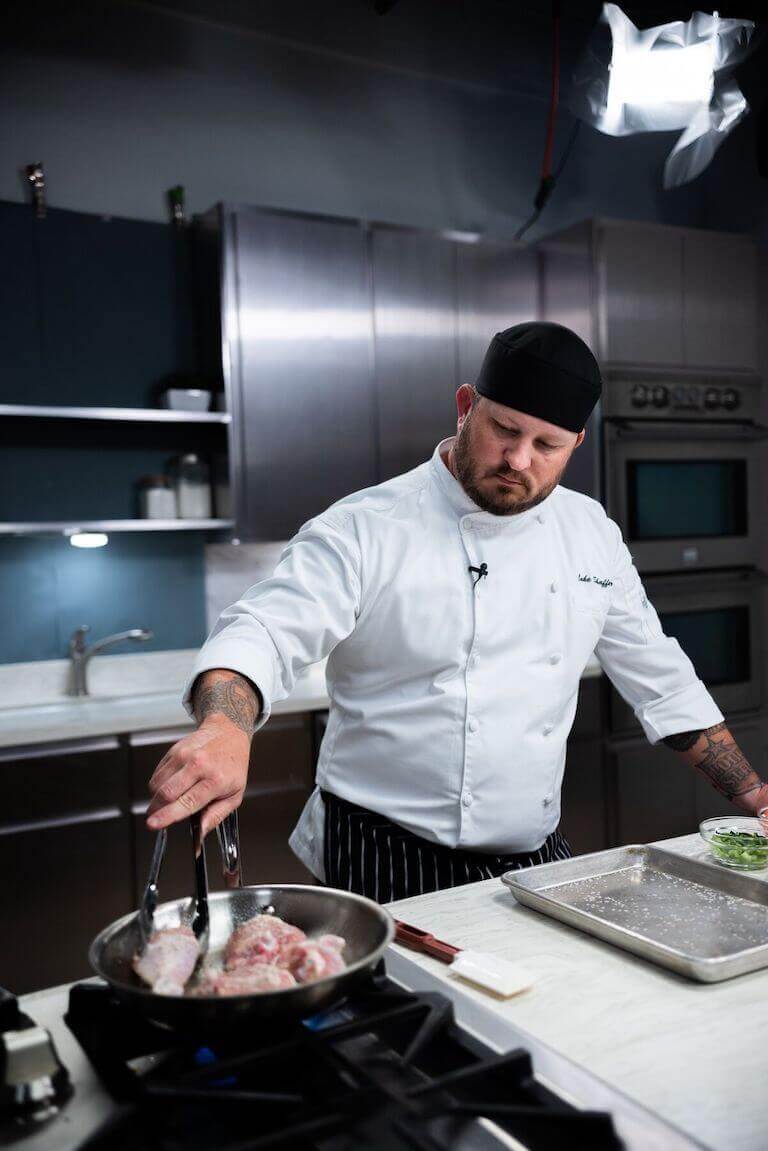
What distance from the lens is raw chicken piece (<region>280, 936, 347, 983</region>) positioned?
94 centimetres

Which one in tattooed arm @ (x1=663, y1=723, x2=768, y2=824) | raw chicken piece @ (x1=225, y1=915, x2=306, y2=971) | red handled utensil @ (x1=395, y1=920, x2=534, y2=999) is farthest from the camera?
tattooed arm @ (x1=663, y1=723, x2=768, y2=824)

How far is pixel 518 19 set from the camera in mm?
4199

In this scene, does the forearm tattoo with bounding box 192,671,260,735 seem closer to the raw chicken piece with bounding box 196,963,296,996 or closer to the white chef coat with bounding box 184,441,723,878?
the white chef coat with bounding box 184,441,723,878

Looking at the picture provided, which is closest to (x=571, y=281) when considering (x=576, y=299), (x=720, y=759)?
(x=576, y=299)

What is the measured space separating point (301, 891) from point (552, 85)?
4.14m

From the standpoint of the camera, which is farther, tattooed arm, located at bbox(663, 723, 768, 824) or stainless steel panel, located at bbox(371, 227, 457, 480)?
stainless steel panel, located at bbox(371, 227, 457, 480)

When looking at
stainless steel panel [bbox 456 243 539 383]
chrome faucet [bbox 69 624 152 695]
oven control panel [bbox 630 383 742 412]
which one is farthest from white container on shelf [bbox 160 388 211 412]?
oven control panel [bbox 630 383 742 412]

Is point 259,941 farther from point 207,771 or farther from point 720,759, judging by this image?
point 720,759

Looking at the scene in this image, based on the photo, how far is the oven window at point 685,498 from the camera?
392cm

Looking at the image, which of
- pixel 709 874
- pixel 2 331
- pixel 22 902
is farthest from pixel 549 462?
pixel 2 331

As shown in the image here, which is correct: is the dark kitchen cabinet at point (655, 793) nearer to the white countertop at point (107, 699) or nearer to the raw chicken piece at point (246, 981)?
the white countertop at point (107, 699)

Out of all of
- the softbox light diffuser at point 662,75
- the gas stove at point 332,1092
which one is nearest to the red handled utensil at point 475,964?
the gas stove at point 332,1092

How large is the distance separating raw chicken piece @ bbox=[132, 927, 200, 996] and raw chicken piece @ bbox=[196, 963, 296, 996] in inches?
0.9

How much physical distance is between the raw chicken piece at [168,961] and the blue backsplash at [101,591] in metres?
2.52
